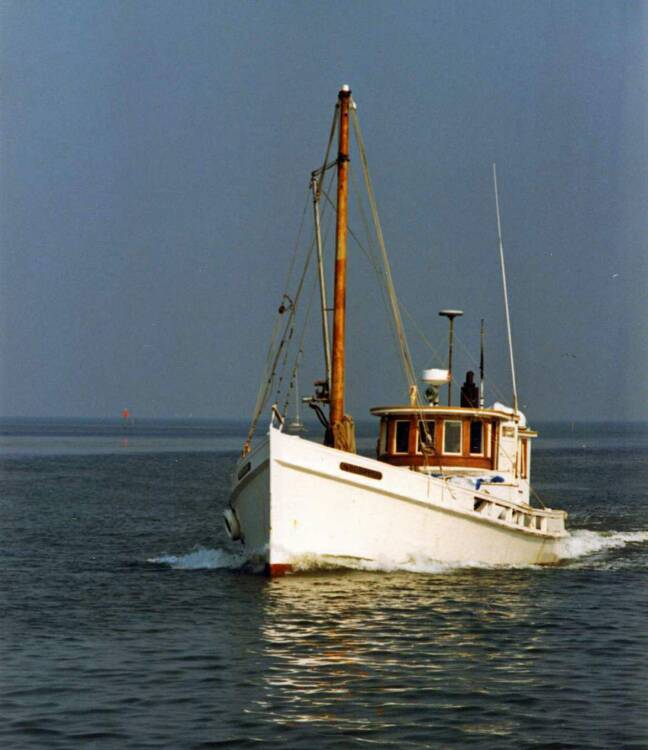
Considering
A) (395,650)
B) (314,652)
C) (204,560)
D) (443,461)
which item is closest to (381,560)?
(443,461)

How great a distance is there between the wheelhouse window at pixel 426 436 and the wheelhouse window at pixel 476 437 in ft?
3.58

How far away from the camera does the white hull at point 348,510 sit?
2595 centimetres

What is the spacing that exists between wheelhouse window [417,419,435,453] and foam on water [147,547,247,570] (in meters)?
5.58

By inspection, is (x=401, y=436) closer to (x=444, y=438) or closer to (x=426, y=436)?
(x=426, y=436)

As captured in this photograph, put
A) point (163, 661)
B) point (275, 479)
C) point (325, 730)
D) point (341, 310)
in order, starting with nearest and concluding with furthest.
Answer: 1. point (325, 730)
2. point (163, 661)
3. point (275, 479)
4. point (341, 310)

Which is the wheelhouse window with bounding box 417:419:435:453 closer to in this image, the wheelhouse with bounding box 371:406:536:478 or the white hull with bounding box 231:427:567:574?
the wheelhouse with bounding box 371:406:536:478

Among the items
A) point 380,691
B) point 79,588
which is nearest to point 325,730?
point 380,691

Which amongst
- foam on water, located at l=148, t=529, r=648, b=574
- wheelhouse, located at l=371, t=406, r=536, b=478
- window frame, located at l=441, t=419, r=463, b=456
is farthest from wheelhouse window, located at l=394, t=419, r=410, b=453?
foam on water, located at l=148, t=529, r=648, b=574

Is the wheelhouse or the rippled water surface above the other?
the wheelhouse

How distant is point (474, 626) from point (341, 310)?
10.3 metres

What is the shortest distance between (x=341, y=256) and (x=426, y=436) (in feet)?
17.6

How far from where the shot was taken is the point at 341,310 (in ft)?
97.6

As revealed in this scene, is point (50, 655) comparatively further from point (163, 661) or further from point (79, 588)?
point (79, 588)

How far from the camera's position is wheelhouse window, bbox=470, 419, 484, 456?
1243 inches
